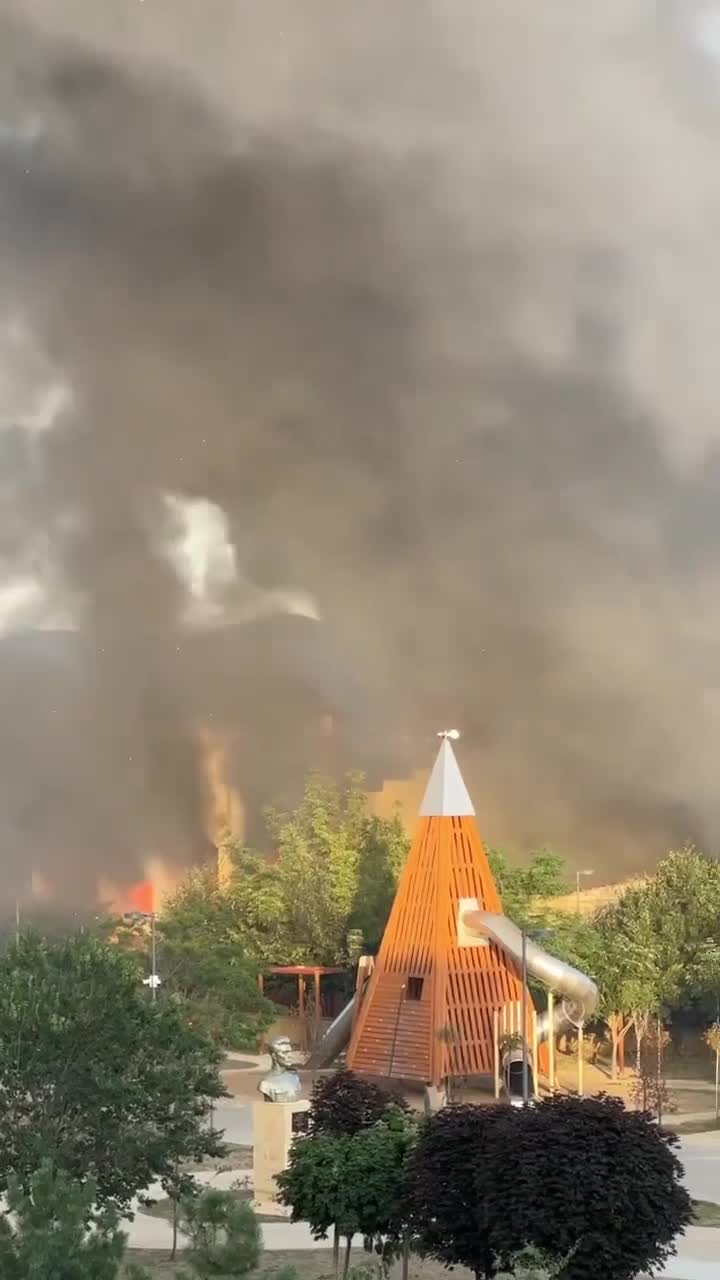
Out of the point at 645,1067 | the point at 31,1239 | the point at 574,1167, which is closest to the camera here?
the point at 31,1239

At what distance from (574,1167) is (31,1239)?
19.7 ft

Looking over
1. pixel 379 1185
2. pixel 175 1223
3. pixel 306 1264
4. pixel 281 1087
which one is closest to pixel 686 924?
pixel 281 1087

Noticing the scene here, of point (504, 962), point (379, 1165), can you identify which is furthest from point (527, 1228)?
point (504, 962)

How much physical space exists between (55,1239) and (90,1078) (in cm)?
690

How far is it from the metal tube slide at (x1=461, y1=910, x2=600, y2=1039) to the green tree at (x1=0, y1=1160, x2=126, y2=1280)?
70.9 ft

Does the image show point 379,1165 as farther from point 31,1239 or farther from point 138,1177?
point 31,1239

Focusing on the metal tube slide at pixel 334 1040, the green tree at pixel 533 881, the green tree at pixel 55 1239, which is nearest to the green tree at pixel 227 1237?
the green tree at pixel 55 1239

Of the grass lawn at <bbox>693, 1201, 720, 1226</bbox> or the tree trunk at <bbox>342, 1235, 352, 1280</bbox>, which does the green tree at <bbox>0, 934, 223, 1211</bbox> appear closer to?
the tree trunk at <bbox>342, 1235, 352, 1280</bbox>

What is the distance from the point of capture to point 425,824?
36469mm

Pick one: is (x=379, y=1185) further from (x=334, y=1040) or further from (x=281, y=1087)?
(x=334, y=1040)

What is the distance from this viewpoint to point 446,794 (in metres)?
36.3

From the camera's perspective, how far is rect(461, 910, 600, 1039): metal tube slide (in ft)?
115

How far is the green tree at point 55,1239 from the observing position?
41.6ft

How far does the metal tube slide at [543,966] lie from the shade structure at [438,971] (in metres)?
0.36
